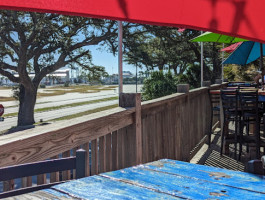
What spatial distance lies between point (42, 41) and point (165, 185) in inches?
1148

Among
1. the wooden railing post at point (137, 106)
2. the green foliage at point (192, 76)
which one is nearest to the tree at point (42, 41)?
the green foliage at point (192, 76)

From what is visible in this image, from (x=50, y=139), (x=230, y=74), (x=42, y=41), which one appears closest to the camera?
(x=50, y=139)

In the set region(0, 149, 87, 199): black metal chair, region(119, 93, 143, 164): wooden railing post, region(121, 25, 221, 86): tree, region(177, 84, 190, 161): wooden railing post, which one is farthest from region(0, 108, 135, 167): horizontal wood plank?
region(121, 25, 221, 86): tree

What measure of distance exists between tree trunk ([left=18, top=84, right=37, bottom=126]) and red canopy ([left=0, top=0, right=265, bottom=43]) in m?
35.6

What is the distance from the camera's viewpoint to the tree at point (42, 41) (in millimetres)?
27427

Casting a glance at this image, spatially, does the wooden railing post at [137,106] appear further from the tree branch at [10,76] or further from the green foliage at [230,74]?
the tree branch at [10,76]

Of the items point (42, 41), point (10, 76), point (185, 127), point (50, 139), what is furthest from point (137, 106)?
point (10, 76)

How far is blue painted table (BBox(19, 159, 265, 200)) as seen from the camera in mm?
1203

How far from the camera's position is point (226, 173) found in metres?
1.51

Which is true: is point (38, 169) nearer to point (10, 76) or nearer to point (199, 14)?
point (199, 14)

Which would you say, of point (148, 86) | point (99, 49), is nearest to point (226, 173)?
point (148, 86)

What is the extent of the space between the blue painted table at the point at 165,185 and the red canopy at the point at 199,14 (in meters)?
0.61

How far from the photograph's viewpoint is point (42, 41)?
28.8m

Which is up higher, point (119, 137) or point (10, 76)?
point (10, 76)
